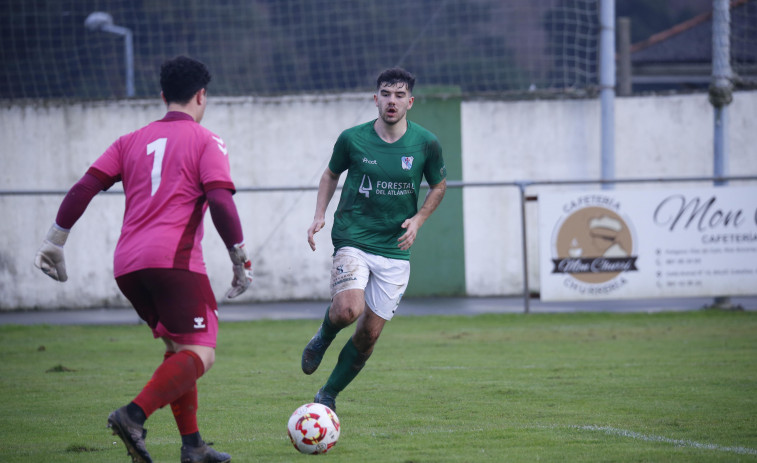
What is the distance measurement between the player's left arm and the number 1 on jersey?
192 cm

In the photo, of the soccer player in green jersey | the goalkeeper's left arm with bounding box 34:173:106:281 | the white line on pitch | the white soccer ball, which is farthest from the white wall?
the goalkeeper's left arm with bounding box 34:173:106:281

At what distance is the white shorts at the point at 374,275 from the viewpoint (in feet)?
19.6

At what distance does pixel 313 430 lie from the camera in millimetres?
4961

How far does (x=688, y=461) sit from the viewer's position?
15.3ft

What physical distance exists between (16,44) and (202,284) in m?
14.4

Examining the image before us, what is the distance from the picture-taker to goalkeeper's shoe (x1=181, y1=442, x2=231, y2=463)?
4.61m

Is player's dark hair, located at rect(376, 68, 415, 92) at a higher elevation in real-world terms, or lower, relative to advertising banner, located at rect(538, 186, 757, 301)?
higher

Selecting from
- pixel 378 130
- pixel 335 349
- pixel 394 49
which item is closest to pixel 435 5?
pixel 394 49

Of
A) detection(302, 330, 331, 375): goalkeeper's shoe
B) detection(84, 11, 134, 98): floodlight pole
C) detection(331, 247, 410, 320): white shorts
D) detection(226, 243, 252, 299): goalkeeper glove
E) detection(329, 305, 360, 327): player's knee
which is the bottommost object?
detection(302, 330, 331, 375): goalkeeper's shoe

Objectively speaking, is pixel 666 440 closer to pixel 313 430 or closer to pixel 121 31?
pixel 313 430

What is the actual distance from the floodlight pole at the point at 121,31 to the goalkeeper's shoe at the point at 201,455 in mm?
12208

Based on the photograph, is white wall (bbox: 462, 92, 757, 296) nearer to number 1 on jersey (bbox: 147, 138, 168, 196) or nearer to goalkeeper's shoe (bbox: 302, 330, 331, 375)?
goalkeeper's shoe (bbox: 302, 330, 331, 375)

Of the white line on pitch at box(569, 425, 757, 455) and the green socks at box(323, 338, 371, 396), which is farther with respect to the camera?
the green socks at box(323, 338, 371, 396)

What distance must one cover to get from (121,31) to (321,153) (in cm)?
467
